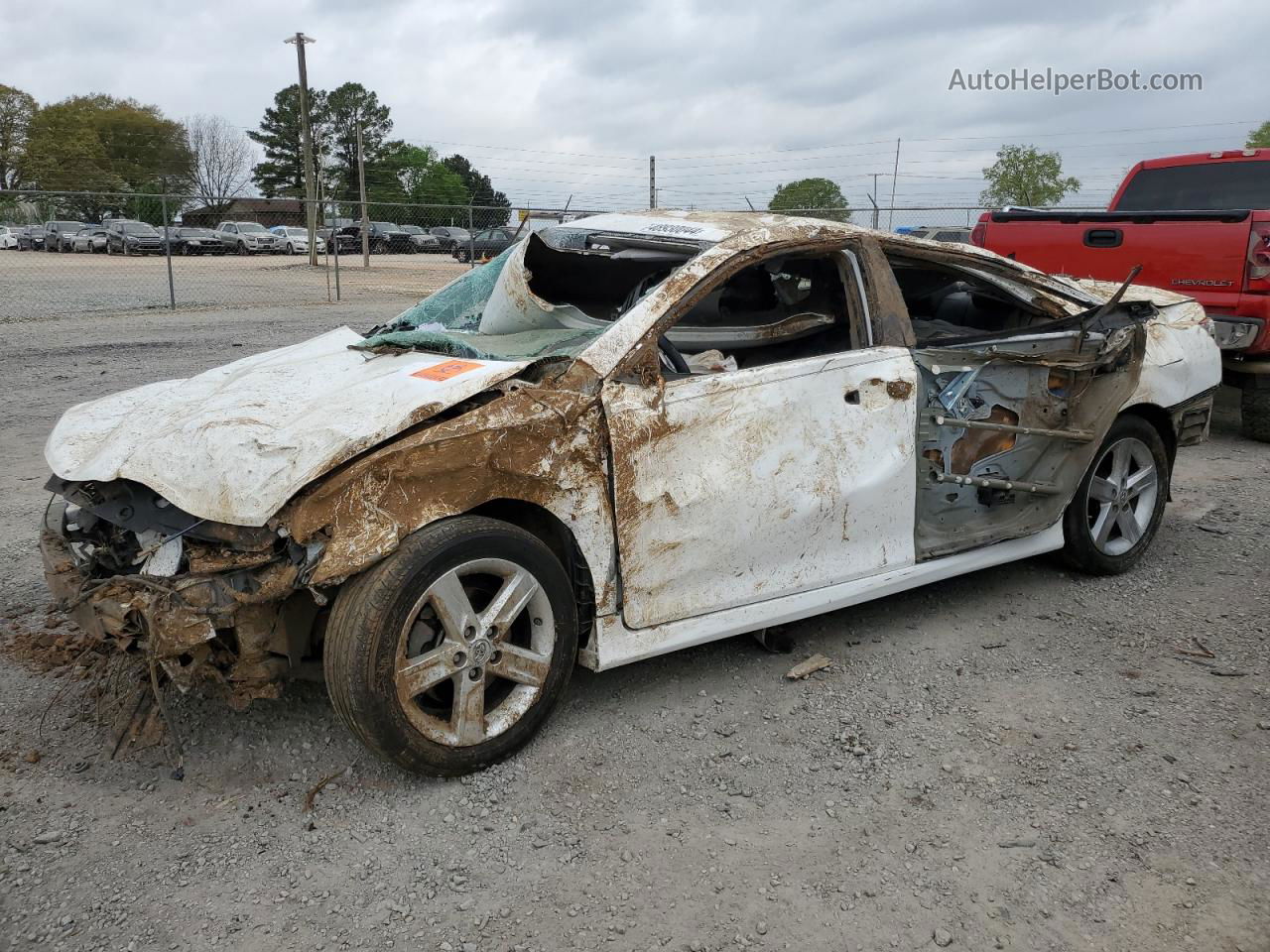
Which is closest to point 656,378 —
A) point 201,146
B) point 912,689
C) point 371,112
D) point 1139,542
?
point 912,689

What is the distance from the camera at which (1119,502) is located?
4711mm

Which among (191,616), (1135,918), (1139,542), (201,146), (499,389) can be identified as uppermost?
(201,146)

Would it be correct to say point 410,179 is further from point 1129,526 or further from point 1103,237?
point 1129,526

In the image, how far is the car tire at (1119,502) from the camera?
4.59 metres

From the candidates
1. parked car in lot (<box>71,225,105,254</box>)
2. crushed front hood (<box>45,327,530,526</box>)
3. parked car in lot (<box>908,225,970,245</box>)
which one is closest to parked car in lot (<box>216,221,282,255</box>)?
parked car in lot (<box>71,225,105,254</box>)

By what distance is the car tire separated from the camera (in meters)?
4.59

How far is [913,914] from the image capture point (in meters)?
2.51

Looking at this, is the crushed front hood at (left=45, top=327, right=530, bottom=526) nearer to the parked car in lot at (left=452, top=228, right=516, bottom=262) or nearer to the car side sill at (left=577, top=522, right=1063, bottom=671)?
the car side sill at (left=577, top=522, right=1063, bottom=671)

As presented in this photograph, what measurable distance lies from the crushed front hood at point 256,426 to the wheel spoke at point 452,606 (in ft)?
1.47

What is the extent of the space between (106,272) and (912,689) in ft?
75.3

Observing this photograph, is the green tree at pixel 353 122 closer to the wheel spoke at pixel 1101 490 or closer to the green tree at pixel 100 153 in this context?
the green tree at pixel 100 153

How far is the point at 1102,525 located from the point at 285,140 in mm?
81137

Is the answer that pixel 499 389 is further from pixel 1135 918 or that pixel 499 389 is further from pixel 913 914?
pixel 1135 918

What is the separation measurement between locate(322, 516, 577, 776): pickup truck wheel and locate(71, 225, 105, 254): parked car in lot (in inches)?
1310
